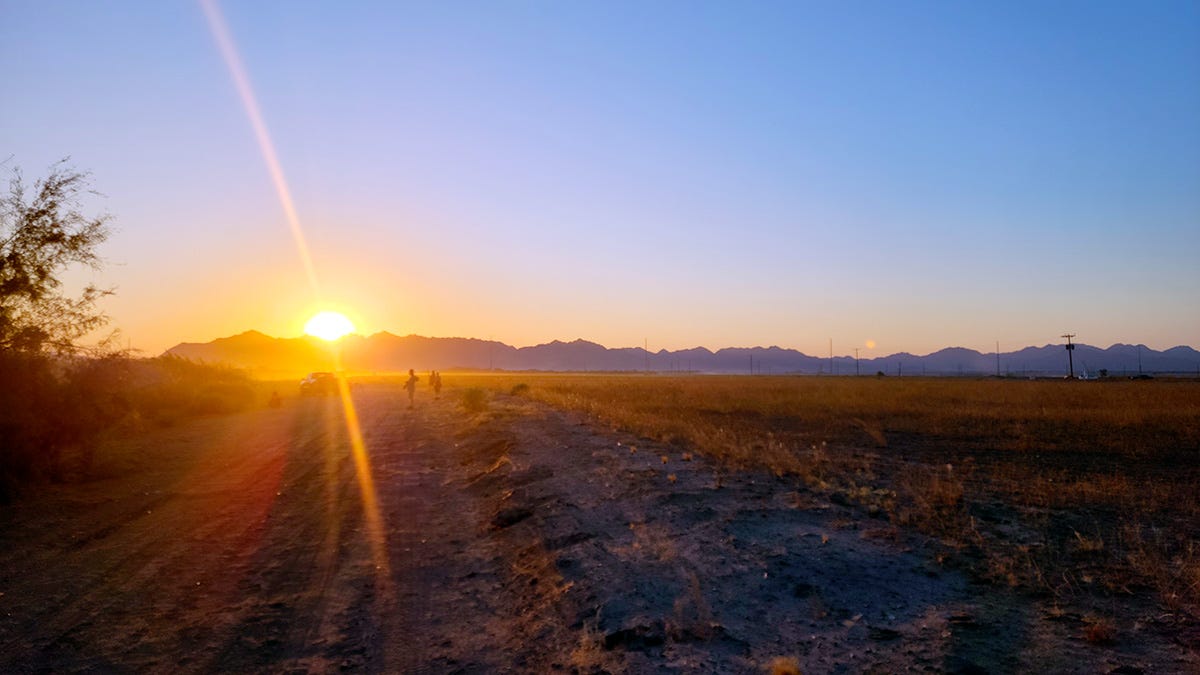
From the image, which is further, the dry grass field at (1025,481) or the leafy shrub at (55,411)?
the leafy shrub at (55,411)

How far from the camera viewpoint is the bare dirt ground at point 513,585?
677 cm

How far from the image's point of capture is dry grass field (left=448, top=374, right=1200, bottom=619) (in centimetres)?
809

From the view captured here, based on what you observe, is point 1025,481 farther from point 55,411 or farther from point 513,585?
point 55,411

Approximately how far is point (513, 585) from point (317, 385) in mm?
55116

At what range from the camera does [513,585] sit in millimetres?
9594

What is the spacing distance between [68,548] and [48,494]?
4908 mm

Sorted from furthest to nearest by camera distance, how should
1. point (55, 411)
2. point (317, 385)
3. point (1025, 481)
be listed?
point (317, 385), point (55, 411), point (1025, 481)

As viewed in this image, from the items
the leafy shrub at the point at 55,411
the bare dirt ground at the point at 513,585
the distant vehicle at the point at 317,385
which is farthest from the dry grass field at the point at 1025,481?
the distant vehicle at the point at 317,385

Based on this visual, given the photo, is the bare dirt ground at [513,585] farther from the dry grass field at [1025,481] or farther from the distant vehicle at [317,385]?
the distant vehicle at [317,385]

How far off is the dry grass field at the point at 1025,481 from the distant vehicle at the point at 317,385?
32.9m

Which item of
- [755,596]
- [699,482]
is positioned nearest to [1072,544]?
[755,596]

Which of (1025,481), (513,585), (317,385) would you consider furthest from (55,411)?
(317,385)

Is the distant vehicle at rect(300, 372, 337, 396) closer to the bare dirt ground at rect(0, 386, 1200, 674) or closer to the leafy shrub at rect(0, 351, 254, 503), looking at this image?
the leafy shrub at rect(0, 351, 254, 503)

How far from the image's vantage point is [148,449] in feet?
75.2
